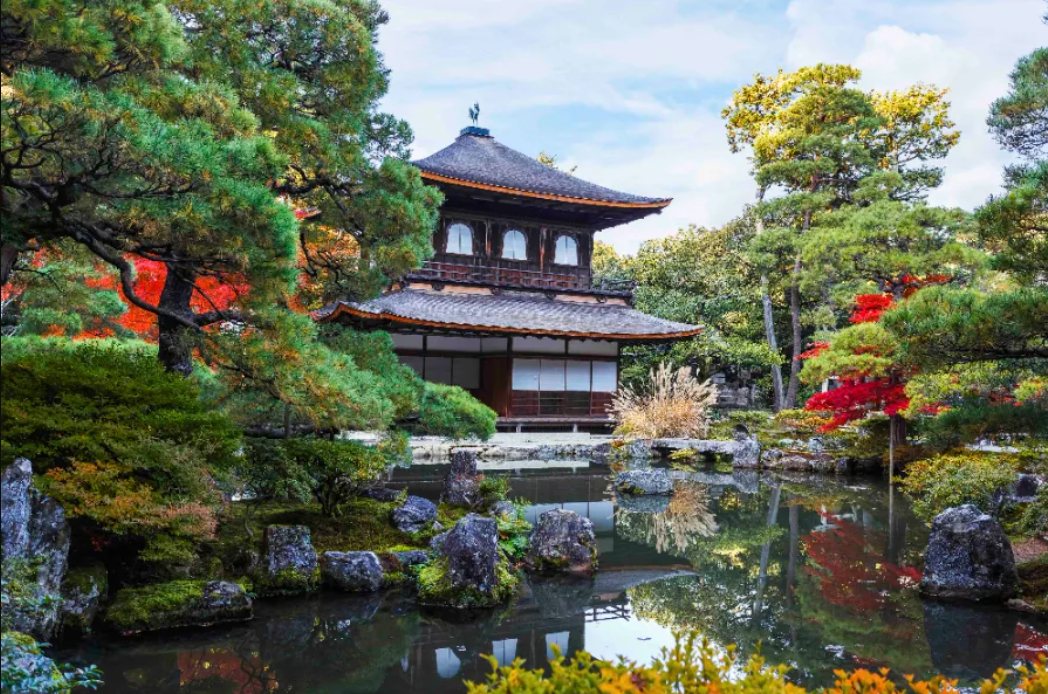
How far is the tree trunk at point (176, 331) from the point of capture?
5.86 meters

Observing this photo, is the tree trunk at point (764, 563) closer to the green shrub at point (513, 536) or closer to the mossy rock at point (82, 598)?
the green shrub at point (513, 536)

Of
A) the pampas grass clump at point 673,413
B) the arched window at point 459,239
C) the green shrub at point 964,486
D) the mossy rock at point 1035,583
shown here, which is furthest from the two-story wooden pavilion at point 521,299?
the mossy rock at point 1035,583

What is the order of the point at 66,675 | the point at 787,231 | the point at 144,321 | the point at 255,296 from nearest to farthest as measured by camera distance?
the point at 66,675 < the point at 255,296 < the point at 144,321 < the point at 787,231

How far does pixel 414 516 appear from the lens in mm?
7523

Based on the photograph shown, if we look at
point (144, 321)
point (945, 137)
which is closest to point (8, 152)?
point (144, 321)

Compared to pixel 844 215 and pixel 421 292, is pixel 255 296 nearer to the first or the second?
pixel 421 292

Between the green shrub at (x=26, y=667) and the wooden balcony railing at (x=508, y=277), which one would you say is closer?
the green shrub at (x=26, y=667)

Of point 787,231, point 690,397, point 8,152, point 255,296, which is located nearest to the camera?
point 8,152

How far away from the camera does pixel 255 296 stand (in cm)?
493

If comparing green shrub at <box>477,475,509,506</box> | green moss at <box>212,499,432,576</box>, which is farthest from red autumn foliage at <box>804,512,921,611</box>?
green moss at <box>212,499,432,576</box>

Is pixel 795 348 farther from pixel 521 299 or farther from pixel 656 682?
pixel 656 682

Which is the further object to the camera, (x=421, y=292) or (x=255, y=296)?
(x=421, y=292)

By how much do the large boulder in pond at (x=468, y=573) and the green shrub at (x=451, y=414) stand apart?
1998mm

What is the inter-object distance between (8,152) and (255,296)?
1558 mm
